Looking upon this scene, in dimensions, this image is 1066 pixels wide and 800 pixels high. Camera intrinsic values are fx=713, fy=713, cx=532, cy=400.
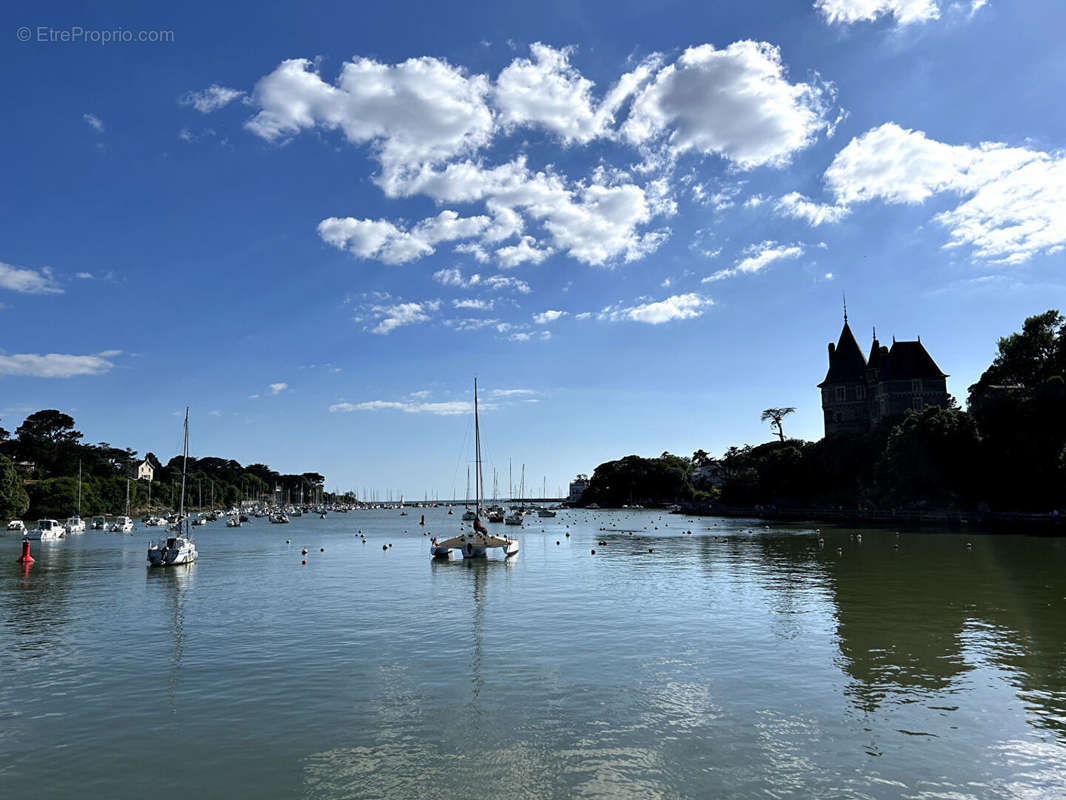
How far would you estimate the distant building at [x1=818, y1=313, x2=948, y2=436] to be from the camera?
153 m

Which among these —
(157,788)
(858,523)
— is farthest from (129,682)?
(858,523)

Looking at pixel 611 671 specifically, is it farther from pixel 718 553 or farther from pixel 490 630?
pixel 718 553

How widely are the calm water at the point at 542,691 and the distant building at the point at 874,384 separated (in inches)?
4807

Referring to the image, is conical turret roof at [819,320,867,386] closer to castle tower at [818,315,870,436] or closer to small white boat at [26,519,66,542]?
castle tower at [818,315,870,436]

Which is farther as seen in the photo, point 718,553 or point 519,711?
point 718,553

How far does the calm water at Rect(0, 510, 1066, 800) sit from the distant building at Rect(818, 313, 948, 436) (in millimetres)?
122102

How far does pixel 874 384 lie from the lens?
163 m

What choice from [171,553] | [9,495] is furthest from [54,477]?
[171,553]

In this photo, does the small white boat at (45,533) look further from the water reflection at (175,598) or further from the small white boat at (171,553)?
the water reflection at (175,598)

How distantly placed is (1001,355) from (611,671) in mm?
131930

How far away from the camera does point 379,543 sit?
305 ft

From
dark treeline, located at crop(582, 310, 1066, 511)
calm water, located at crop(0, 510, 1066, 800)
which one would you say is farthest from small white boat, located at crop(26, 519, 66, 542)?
dark treeline, located at crop(582, 310, 1066, 511)

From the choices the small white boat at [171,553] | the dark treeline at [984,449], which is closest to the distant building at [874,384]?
the dark treeline at [984,449]

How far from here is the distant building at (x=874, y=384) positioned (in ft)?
502
